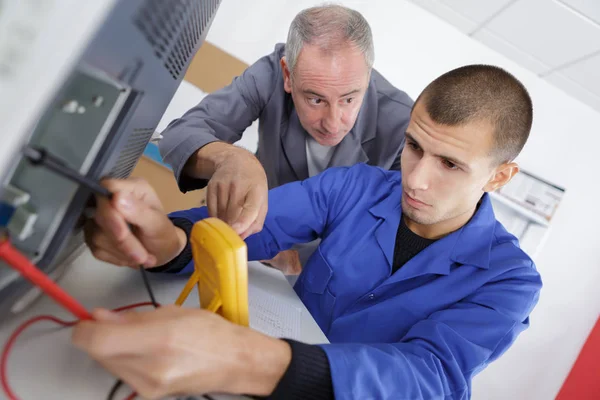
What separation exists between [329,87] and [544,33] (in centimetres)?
221

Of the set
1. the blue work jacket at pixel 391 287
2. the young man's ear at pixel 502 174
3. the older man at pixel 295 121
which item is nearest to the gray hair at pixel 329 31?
the older man at pixel 295 121

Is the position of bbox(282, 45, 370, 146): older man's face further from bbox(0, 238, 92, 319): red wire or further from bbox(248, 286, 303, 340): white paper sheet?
bbox(0, 238, 92, 319): red wire

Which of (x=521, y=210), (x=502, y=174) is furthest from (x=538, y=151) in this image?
(x=502, y=174)

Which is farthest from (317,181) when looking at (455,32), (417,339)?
(455,32)

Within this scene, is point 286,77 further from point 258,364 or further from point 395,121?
point 258,364

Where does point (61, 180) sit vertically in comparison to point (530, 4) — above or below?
below

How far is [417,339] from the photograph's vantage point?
753 mm

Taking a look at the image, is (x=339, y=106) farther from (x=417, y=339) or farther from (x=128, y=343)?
(x=128, y=343)

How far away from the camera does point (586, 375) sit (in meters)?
2.83

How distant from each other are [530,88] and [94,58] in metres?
3.57

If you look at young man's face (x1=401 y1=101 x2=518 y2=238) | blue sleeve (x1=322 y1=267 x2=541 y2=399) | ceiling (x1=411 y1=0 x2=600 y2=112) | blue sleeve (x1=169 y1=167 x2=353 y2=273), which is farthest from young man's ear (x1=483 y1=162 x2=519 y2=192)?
ceiling (x1=411 y1=0 x2=600 y2=112)

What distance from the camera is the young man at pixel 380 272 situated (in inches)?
16.2

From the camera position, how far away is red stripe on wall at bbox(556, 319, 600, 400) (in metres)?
2.76

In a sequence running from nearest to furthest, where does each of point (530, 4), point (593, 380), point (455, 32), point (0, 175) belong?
point (0, 175) → point (530, 4) → point (593, 380) → point (455, 32)
